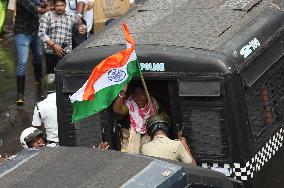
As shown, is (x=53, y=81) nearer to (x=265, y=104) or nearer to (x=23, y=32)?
(x=23, y=32)

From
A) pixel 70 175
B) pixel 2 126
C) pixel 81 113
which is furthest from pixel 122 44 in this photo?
pixel 2 126

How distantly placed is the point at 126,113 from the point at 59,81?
744 millimetres

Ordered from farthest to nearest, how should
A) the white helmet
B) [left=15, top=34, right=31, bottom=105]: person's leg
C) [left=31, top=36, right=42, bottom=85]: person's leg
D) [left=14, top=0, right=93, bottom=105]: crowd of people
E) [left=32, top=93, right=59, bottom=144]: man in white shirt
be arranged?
[left=31, top=36, right=42, bottom=85]: person's leg
[left=15, top=34, right=31, bottom=105]: person's leg
[left=14, top=0, right=93, bottom=105]: crowd of people
[left=32, top=93, right=59, bottom=144]: man in white shirt
the white helmet

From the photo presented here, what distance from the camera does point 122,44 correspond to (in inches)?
302

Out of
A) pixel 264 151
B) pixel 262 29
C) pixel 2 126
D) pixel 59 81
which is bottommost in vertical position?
pixel 2 126

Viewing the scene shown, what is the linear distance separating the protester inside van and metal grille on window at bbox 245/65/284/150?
1.01m

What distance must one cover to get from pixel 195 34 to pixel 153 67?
570 mm

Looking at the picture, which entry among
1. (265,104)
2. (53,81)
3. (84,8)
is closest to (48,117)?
(53,81)

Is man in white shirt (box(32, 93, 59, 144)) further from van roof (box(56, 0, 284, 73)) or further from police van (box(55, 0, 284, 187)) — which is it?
van roof (box(56, 0, 284, 73))

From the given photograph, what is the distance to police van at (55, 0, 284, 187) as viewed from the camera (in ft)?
23.6

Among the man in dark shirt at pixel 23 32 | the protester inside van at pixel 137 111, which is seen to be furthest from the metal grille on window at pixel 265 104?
the man in dark shirt at pixel 23 32

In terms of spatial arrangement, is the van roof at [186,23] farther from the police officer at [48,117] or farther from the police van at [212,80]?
the police officer at [48,117]

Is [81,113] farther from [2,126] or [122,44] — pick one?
[2,126]

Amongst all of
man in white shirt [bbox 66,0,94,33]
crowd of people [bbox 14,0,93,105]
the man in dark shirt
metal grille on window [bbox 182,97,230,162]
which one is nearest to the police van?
metal grille on window [bbox 182,97,230,162]
